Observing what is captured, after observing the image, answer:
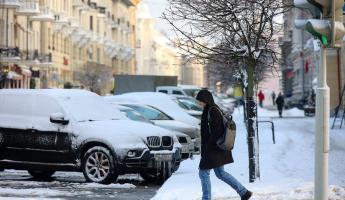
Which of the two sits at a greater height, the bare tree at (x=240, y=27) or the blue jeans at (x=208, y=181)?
the bare tree at (x=240, y=27)

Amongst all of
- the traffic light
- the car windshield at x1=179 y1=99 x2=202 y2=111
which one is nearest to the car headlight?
the traffic light

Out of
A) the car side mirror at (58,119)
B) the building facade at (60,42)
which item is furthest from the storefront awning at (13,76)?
the car side mirror at (58,119)

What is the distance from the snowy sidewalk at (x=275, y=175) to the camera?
11.3m

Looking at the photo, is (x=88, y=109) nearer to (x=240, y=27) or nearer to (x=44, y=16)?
(x=240, y=27)

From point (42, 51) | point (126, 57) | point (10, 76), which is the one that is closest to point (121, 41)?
point (126, 57)

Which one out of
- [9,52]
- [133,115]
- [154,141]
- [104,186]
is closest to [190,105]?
[133,115]

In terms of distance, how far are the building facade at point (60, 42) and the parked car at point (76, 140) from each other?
36479 mm

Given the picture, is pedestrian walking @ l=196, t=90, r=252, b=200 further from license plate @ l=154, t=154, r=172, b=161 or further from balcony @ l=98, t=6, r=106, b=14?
balcony @ l=98, t=6, r=106, b=14

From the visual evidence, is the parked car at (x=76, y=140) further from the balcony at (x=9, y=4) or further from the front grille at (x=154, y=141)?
the balcony at (x=9, y=4)

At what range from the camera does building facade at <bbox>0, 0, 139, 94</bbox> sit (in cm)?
5403

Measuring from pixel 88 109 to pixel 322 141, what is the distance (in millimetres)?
7331

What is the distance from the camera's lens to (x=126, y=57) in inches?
4424

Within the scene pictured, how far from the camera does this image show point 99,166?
539 inches

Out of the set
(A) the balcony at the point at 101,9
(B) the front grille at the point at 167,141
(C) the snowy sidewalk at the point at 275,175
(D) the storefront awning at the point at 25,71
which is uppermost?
(A) the balcony at the point at 101,9
